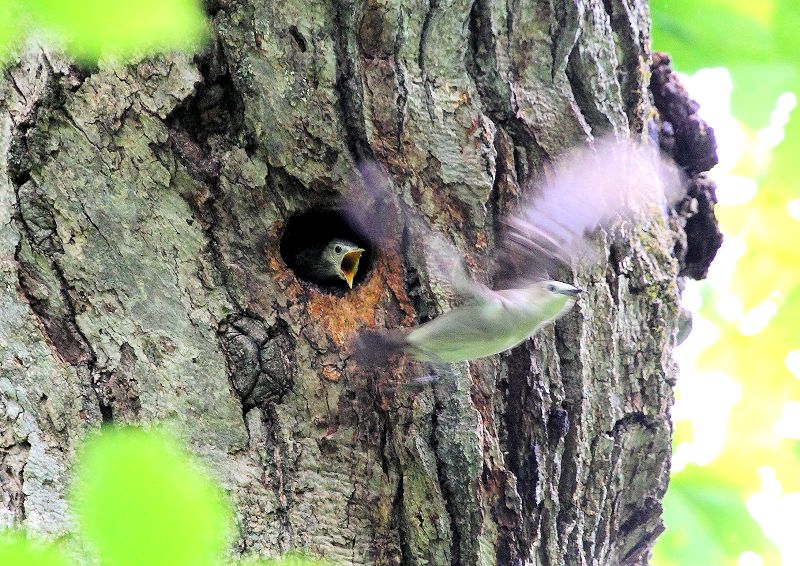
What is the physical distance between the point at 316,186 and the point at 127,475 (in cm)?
161

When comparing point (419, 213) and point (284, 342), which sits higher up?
point (419, 213)

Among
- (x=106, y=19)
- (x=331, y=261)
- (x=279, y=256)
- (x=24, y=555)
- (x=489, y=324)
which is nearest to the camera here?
(x=24, y=555)

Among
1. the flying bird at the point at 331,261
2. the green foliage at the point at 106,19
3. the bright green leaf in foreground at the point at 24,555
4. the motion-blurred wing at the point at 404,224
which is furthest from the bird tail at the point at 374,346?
the bright green leaf in foreground at the point at 24,555

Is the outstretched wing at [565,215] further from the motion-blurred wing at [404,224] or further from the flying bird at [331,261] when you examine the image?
the flying bird at [331,261]

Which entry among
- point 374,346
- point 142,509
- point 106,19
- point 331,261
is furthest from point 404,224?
point 142,509

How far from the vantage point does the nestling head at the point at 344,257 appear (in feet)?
10.6

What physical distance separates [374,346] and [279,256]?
0.39m

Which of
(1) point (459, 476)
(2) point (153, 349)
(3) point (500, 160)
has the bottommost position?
(1) point (459, 476)

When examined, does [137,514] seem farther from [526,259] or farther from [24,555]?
[526,259]

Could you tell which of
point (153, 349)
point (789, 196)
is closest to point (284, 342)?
point (153, 349)

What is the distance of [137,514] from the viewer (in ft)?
2.71

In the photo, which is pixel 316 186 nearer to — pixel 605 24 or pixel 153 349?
pixel 153 349

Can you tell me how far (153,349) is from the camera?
7.58 ft

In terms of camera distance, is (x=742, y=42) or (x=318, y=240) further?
(x=742, y=42)
